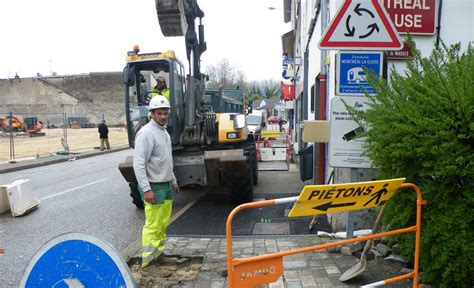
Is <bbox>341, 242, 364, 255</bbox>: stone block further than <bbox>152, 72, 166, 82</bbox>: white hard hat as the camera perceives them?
No

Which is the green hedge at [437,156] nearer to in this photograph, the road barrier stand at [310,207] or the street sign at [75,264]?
the road barrier stand at [310,207]

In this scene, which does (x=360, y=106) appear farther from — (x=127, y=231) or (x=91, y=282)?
(x=127, y=231)

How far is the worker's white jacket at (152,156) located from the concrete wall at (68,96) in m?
54.6

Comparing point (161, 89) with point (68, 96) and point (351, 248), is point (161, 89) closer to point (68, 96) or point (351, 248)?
point (351, 248)

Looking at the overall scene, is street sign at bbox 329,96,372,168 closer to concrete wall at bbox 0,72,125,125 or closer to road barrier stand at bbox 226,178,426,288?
road barrier stand at bbox 226,178,426,288

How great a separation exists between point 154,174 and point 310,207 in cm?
246

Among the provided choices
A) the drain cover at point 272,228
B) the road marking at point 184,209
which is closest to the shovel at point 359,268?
the drain cover at point 272,228

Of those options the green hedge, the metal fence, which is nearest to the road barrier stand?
the green hedge

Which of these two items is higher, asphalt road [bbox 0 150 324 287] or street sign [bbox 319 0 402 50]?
street sign [bbox 319 0 402 50]

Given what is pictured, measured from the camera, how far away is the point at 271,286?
400 centimetres

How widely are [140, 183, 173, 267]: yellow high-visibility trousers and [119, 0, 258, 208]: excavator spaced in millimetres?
2142

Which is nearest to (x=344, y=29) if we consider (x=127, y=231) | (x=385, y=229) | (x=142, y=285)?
(x=385, y=229)

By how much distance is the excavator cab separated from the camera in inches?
304

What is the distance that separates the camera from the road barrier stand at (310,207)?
2654 millimetres
